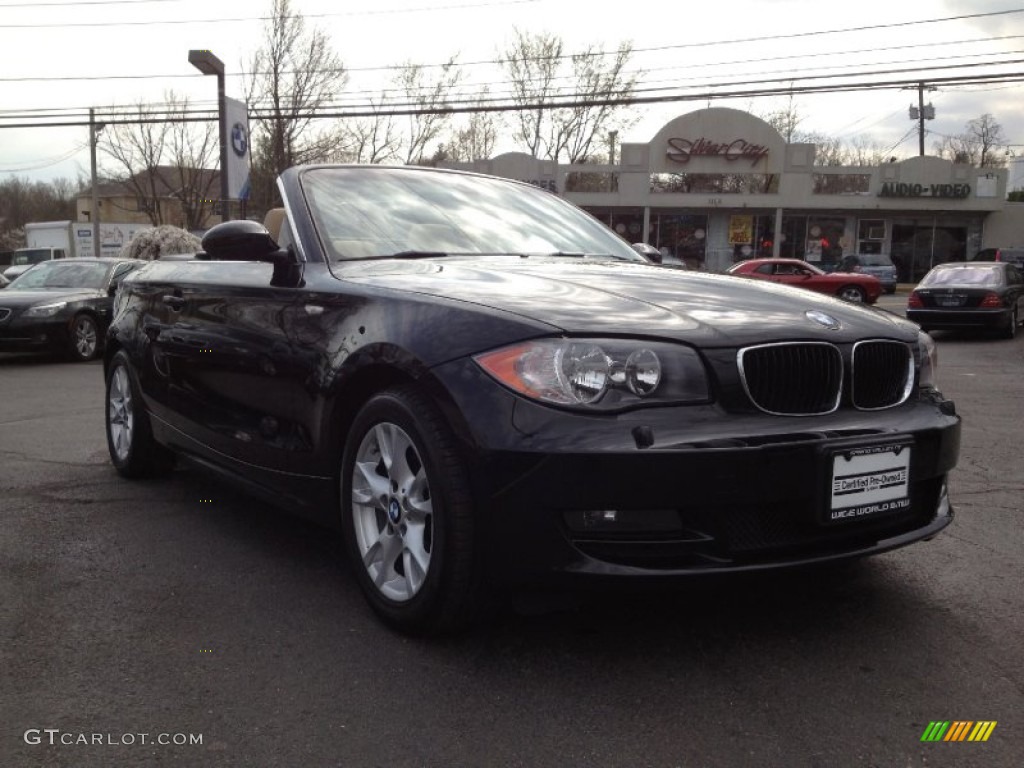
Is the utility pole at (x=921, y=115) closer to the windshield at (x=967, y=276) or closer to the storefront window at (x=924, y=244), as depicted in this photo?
the storefront window at (x=924, y=244)

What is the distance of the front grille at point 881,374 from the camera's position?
2.84 m

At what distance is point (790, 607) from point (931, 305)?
14756 mm

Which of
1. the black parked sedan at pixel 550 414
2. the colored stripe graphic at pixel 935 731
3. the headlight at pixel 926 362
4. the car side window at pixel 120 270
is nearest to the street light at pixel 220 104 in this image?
the car side window at pixel 120 270

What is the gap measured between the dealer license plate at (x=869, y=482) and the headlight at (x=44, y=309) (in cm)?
1209

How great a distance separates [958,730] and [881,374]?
110 centimetres

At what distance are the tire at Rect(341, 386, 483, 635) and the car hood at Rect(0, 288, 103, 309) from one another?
11.1m

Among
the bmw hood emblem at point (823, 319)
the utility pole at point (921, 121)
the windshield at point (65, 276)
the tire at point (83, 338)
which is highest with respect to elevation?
the utility pole at point (921, 121)

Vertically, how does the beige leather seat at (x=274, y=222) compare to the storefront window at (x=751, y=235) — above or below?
below

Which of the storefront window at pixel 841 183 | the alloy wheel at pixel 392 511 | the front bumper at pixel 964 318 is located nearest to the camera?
the alloy wheel at pixel 392 511

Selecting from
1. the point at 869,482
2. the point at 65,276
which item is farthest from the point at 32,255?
the point at 869,482

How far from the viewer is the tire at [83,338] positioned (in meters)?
12.4

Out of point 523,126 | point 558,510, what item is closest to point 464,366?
point 558,510

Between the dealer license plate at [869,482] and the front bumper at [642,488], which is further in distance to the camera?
the dealer license plate at [869,482]

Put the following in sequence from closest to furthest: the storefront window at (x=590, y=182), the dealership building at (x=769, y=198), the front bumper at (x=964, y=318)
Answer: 1. the front bumper at (x=964, y=318)
2. the dealership building at (x=769, y=198)
3. the storefront window at (x=590, y=182)
